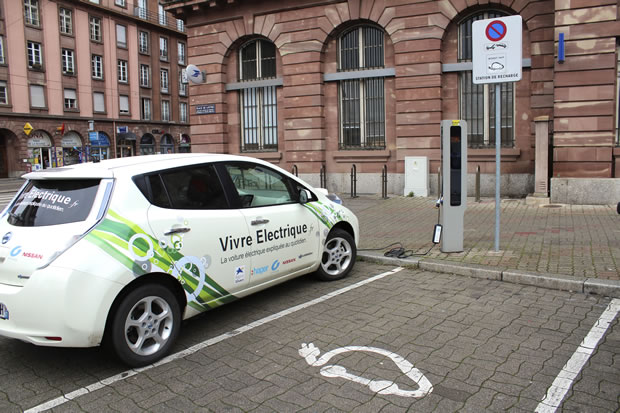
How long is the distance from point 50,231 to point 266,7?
15.7 m

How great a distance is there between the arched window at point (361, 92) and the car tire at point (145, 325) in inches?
517

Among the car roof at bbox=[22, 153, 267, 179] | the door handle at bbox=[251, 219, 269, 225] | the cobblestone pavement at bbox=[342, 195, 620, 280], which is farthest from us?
the cobblestone pavement at bbox=[342, 195, 620, 280]

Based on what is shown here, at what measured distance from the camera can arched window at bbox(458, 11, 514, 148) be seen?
48.4 feet

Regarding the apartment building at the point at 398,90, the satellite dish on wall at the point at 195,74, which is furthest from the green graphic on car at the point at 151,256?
the satellite dish on wall at the point at 195,74

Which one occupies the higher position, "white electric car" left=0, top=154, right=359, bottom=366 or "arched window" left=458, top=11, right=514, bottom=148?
"arched window" left=458, top=11, right=514, bottom=148

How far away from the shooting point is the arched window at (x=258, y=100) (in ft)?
61.0

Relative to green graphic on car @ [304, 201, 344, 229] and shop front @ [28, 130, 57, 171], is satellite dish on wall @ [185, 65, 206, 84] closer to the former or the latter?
green graphic on car @ [304, 201, 344, 229]

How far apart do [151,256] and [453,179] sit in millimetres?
4704

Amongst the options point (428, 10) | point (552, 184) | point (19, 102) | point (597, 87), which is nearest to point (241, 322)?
point (552, 184)

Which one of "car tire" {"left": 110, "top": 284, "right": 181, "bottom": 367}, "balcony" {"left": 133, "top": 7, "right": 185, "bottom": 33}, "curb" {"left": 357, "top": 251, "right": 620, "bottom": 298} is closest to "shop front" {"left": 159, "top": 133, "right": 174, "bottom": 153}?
"balcony" {"left": 133, "top": 7, "right": 185, "bottom": 33}

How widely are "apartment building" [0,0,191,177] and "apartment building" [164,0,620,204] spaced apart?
2605 centimetres

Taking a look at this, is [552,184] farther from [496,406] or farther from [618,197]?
[496,406]

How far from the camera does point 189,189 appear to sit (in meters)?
4.72

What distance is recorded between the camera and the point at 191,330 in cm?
493
